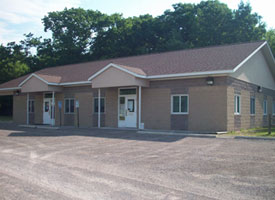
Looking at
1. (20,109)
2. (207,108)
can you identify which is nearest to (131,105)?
(207,108)

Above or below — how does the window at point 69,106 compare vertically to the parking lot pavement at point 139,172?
above

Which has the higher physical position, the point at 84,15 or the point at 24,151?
the point at 84,15

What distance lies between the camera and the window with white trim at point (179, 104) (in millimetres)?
17562

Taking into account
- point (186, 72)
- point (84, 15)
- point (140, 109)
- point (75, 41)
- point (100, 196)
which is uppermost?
point (84, 15)

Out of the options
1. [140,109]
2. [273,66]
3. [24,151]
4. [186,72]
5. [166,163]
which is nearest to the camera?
[166,163]

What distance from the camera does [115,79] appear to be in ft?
62.1

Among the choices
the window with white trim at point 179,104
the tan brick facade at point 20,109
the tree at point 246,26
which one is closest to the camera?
the window with white trim at point 179,104

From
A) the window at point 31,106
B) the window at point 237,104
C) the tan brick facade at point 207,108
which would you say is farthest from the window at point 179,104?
the window at point 31,106

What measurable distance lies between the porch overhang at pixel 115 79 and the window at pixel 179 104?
6.79ft

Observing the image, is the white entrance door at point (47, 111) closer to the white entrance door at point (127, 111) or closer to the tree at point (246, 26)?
the white entrance door at point (127, 111)

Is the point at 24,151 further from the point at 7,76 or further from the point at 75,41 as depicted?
the point at 75,41

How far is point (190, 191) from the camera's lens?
593 centimetres

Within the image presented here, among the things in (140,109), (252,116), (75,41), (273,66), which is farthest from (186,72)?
(75,41)

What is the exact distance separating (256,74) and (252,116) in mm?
2980
